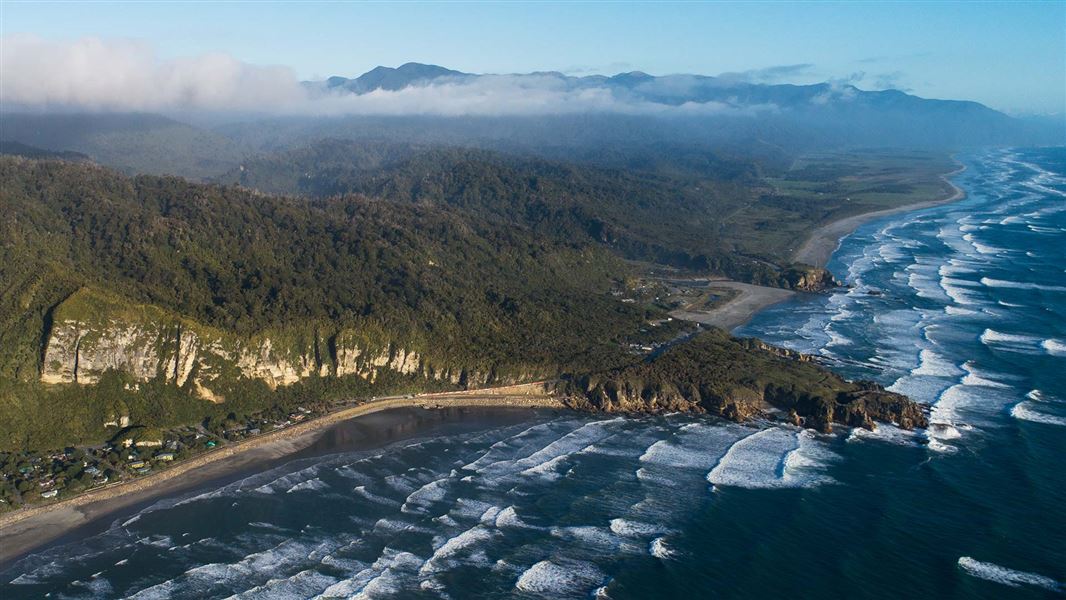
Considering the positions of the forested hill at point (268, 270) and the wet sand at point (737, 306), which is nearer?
the forested hill at point (268, 270)

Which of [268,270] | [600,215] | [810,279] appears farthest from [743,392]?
[600,215]

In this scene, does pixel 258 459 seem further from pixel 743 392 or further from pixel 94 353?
pixel 743 392

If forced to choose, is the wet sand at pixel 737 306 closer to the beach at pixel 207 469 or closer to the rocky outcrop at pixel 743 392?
the rocky outcrop at pixel 743 392

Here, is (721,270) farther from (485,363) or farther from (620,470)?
(620,470)

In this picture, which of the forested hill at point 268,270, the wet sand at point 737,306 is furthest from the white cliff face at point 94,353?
the wet sand at point 737,306

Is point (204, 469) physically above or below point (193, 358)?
below

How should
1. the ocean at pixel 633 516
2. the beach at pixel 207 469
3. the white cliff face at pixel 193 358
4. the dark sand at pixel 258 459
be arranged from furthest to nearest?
the white cliff face at pixel 193 358
the beach at pixel 207 469
the dark sand at pixel 258 459
the ocean at pixel 633 516

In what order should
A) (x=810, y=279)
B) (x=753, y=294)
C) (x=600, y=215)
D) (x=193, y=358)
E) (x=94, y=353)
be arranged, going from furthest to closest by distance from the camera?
(x=600, y=215)
(x=810, y=279)
(x=753, y=294)
(x=193, y=358)
(x=94, y=353)
